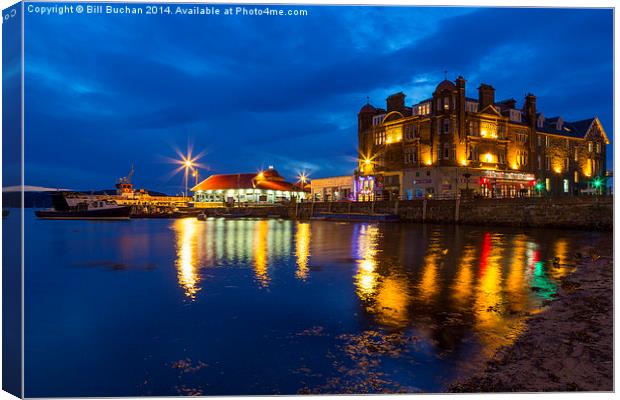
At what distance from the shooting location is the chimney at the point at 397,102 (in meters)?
66.8

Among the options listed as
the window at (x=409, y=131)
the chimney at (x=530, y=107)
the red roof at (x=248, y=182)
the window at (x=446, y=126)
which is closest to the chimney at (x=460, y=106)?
the window at (x=446, y=126)

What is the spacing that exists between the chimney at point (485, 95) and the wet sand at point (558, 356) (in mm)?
56041

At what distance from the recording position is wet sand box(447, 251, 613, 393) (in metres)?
6.68

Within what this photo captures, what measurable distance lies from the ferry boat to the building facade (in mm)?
34095

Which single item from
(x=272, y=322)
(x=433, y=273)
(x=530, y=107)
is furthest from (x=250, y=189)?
(x=272, y=322)

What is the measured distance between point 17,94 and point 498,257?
2205 cm

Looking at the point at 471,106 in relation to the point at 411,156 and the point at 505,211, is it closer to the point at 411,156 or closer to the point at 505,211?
the point at 411,156

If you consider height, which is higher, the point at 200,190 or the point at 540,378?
the point at 200,190

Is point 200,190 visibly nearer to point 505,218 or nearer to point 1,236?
point 505,218

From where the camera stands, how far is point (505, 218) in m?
47.6

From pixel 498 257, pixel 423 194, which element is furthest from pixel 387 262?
pixel 423 194

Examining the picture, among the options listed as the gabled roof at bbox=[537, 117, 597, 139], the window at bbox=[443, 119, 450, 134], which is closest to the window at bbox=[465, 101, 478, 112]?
the window at bbox=[443, 119, 450, 134]

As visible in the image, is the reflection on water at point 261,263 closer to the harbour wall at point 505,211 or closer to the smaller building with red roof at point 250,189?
the harbour wall at point 505,211

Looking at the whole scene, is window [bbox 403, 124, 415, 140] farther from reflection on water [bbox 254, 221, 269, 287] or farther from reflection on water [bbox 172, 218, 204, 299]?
reflection on water [bbox 172, 218, 204, 299]
